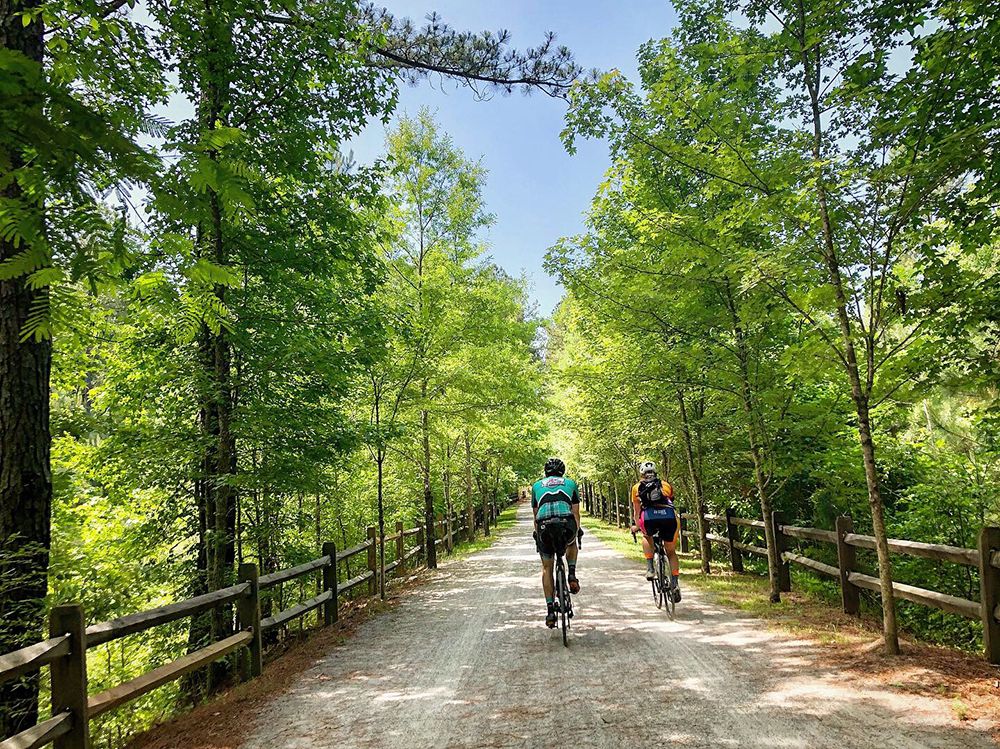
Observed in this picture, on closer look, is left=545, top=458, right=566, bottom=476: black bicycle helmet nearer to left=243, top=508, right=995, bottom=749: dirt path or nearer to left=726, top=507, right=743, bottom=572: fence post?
left=243, top=508, right=995, bottom=749: dirt path

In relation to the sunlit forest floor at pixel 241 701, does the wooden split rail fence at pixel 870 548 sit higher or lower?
higher

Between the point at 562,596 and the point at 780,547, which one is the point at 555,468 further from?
the point at 780,547

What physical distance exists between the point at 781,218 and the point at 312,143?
557 cm

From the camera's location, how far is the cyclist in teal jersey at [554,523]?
678cm

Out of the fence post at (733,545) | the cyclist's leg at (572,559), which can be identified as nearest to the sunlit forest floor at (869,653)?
the fence post at (733,545)

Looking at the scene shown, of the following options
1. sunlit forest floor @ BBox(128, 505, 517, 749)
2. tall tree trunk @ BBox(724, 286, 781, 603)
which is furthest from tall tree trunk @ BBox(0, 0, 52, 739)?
tall tree trunk @ BBox(724, 286, 781, 603)

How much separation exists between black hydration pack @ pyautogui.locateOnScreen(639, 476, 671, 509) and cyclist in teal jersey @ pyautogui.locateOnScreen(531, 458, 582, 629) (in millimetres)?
1593

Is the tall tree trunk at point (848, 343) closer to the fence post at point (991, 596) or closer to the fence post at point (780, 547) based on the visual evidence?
the fence post at point (991, 596)

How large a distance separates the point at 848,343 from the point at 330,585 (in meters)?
7.45

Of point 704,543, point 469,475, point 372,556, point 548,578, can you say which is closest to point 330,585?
point 372,556

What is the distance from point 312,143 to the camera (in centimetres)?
748

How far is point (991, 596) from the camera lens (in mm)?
4875

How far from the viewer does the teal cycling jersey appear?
6.81m

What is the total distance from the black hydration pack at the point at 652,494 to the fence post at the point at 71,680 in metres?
6.34
